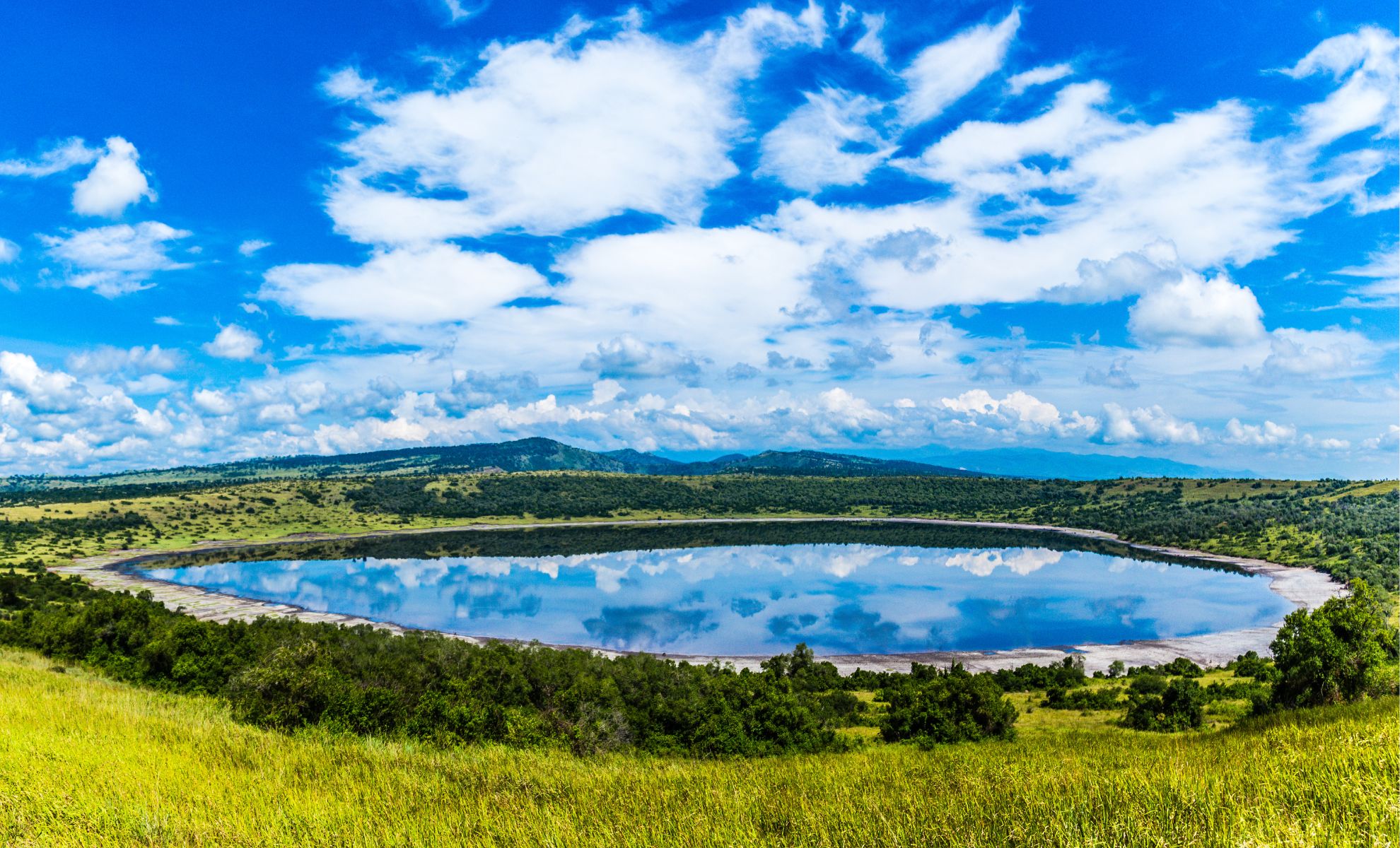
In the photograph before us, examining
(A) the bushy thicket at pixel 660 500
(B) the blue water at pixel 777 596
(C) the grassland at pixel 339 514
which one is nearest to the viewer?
(B) the blue water at pixel 777 596

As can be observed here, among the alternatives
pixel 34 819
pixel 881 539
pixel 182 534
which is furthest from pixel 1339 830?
pixel 182 534

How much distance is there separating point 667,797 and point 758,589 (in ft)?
241

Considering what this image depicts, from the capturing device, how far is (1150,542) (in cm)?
11731

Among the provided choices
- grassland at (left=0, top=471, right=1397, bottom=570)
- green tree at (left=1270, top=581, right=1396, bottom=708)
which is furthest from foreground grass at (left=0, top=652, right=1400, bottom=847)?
grassland at (left=0, top=471, right=1397, bottom=570)

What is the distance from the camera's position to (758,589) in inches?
3095

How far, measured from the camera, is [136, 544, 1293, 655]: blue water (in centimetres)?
5603

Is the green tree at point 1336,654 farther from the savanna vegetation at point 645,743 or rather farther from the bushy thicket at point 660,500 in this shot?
the bushy thicket at point 660,500

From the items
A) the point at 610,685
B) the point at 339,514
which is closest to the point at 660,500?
the point at 339,514

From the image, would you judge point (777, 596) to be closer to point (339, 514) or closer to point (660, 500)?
point (660, 500)

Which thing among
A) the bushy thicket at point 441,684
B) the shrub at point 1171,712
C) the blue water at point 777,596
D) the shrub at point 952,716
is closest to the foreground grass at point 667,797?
the bushy thicket at point 441,684

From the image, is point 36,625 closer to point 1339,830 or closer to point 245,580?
point 1339,830

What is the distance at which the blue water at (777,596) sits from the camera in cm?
5603

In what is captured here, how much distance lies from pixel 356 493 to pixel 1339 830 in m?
195

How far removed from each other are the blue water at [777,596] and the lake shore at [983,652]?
118 inches
